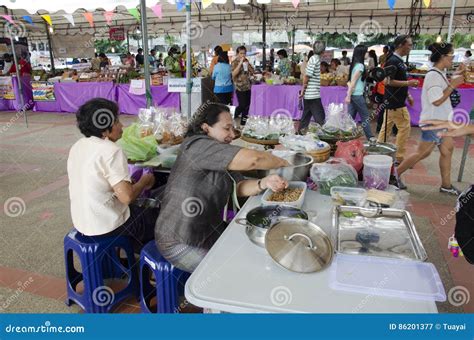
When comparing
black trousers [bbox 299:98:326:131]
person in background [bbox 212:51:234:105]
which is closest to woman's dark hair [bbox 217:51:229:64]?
person in background [bbox 212:51:234:105]

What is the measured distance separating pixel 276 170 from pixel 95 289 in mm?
1278

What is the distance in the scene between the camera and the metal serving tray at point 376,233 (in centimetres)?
145

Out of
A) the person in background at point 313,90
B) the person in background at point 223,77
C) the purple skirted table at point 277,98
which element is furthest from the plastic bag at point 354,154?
the purple skirted table at point 277,98

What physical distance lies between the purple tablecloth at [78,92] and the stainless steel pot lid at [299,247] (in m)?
8.00

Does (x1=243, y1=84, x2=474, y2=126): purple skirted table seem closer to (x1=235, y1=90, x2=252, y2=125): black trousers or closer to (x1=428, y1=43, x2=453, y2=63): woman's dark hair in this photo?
(x1=235, y1=90, x2=252, y2=125): black trousers

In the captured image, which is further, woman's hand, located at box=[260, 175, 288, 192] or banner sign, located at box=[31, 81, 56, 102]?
banner sign, located at box=[31, 81, 56, 102]

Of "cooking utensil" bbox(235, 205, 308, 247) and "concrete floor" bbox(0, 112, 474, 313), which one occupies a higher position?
"cooking utensil" bbox(235, 205, 308, 247)

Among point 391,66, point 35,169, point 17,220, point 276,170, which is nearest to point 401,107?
point 391,66

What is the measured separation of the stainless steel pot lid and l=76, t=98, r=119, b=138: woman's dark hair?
46.7 inches

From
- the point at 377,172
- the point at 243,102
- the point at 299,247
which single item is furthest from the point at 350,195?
the point at 243,102

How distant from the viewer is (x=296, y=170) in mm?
2092

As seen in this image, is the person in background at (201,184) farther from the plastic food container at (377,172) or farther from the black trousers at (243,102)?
the black trousers at (243,102)

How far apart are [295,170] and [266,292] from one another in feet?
3.26

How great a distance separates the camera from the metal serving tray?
1.45 metres
